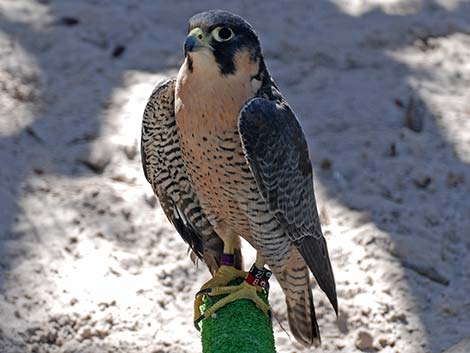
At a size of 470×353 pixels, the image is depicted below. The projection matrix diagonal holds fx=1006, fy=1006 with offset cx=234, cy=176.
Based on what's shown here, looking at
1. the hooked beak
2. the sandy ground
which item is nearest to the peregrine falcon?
the hooked beak

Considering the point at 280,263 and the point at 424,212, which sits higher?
the point at 280,263

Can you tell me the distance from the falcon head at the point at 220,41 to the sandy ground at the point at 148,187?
1.33 m

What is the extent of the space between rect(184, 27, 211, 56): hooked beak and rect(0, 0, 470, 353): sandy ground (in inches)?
54.9

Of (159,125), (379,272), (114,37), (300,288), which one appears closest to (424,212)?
(379,272)

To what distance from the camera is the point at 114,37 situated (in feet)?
19.5

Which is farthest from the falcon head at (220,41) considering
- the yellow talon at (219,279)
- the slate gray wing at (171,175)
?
the yellow talon at (219,279)

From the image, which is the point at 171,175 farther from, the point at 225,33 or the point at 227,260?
the point at 225,33

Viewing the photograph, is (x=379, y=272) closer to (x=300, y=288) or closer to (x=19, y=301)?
(x=300, y=288)

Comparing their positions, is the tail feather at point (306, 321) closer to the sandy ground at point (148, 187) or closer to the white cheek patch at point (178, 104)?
the sandy ground at point (148, 187)

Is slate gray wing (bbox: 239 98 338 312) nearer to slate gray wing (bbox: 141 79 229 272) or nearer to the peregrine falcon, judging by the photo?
the peregrine falcon

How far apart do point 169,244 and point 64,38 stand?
5.73 feet

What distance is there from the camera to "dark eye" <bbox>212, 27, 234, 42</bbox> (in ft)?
11.2

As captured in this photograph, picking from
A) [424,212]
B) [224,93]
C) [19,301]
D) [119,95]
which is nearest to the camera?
[224,93]

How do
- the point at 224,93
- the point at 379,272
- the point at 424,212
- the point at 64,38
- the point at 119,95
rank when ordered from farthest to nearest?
the point at 64,38
the point at 119,95
the point at 424,212
the point at 379,272
the point at 224,93
